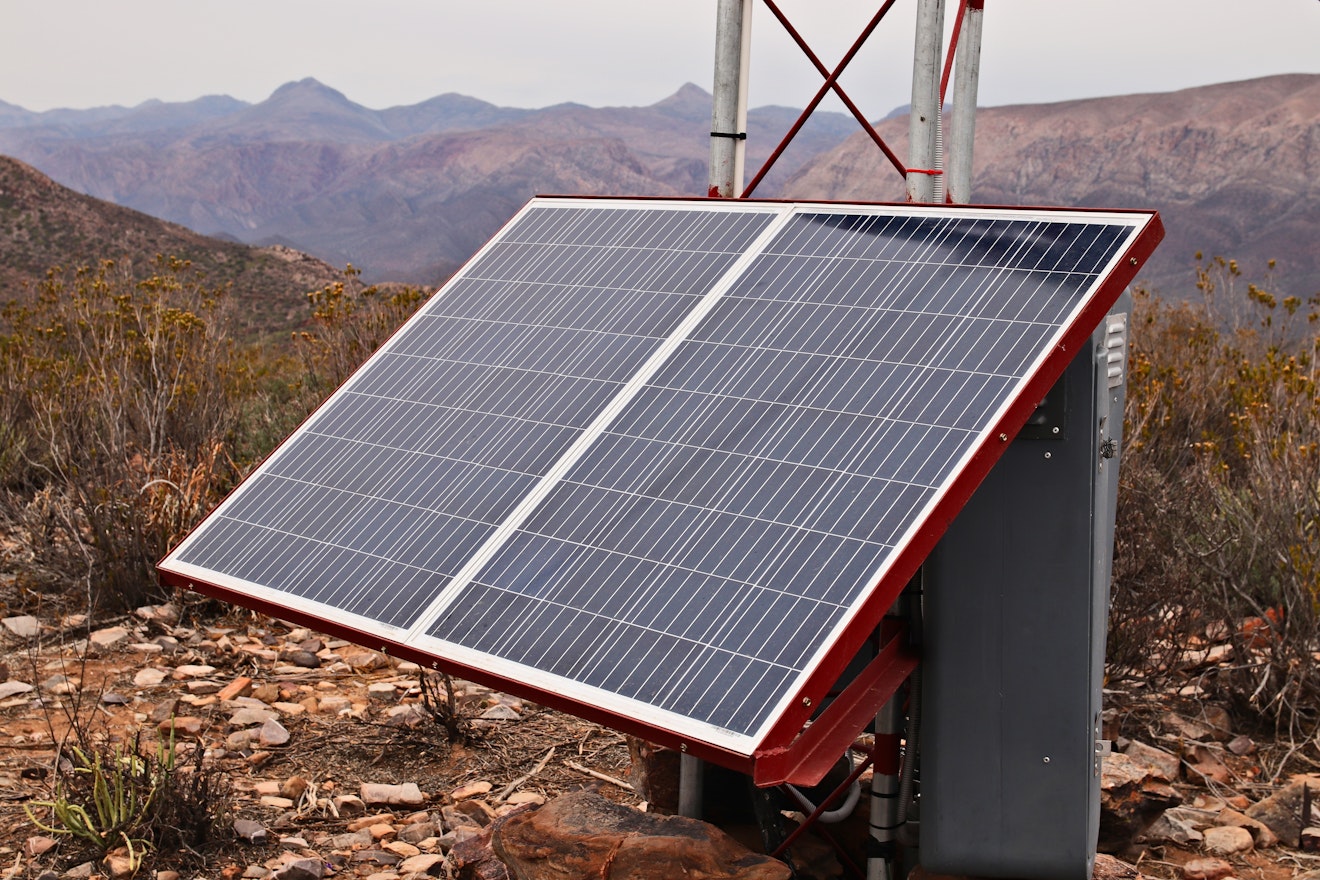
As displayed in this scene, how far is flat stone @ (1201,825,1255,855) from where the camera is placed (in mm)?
5387

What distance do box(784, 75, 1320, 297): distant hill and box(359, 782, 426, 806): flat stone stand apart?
65.5 metres

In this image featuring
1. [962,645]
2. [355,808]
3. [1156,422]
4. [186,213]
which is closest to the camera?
[962,645]

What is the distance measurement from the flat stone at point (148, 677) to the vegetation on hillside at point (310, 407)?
60cm

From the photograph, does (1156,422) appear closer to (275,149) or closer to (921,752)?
(921,752)

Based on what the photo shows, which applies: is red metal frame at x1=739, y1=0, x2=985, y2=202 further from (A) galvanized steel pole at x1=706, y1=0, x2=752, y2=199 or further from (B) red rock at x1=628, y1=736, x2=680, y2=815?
(B) red rock at x1=628, y1=736, x2=680, y2=815

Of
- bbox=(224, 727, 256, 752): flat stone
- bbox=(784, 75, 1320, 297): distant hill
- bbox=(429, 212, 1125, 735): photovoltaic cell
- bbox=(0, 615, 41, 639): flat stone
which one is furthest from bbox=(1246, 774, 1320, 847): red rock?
bbox=(784, 75, 1320, 297): distant hill

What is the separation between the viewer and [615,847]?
4246 millimetres

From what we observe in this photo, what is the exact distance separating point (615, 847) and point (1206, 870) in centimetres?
247

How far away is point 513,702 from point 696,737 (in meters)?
3.95

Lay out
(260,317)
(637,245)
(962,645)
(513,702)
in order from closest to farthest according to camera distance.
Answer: (962,645), (637,245), (513,702), (260,317)

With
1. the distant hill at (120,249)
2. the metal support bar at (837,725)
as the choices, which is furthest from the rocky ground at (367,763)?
the distant hill at (120,249)

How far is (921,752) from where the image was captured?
4312 mm

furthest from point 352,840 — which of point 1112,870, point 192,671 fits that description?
point 1112,870

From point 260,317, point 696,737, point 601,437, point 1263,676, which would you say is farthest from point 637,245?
point 260,317
